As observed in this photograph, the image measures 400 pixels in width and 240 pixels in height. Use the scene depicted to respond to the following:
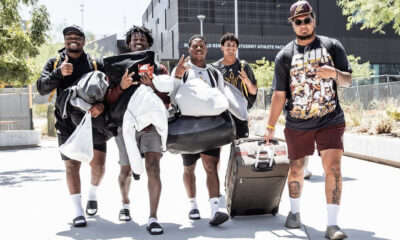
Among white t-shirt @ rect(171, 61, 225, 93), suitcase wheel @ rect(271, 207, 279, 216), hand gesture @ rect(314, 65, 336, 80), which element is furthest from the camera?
suitcase wheel @ rect(271, 207, 279, 216)

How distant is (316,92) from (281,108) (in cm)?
40

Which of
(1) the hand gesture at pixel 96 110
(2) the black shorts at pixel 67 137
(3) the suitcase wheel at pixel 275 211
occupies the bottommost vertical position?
(3) the suitcase wheel at pixel 275 211

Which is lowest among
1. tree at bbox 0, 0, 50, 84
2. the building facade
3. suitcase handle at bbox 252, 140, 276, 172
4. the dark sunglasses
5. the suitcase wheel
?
the suitcase wheel

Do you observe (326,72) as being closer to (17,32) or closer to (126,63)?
(126,63)

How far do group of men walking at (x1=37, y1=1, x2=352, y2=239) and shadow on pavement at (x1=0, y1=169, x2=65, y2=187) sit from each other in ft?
11.9

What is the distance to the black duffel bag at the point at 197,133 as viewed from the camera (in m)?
4.73

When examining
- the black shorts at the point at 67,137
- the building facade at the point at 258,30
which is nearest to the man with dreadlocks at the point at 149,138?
the black shorts at the point at 67,137

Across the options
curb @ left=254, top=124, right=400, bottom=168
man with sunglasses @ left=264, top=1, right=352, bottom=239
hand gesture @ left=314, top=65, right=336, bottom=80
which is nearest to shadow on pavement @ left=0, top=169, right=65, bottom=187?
man with sunglasses @ left=264, top=1, right=352, bottom=239

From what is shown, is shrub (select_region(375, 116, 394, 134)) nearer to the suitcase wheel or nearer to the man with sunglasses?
Result: the suitcase wheel

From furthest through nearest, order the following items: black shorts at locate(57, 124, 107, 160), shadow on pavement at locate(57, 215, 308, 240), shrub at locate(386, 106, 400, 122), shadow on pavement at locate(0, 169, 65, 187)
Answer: shrub at locate(386, 106, 400, 122)
shadow on pavement at locate(0, 169, 65, 187)
black shorts at locate(57, 124, 107, 160)
shadow on pavement at locate(57, 215, 308, 240)

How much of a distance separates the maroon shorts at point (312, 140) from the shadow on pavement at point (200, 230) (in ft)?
2.34

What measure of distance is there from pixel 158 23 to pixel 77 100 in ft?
223

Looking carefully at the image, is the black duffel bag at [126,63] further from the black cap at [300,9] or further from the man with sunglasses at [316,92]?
the black cap at [300,9]

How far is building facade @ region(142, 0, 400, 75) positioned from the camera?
5722 cm
